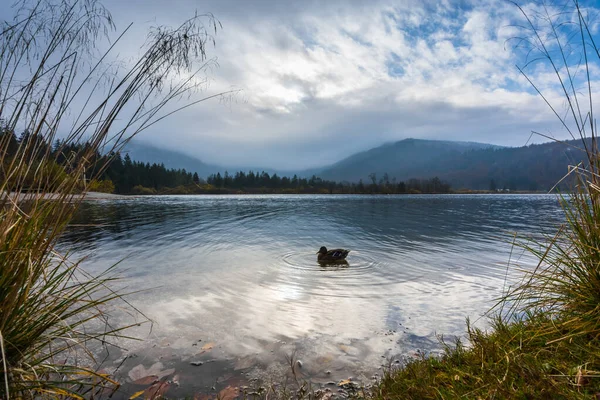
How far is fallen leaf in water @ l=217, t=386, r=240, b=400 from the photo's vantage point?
337 cm

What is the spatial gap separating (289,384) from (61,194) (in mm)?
3413

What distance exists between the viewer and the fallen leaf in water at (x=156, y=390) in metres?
3.34

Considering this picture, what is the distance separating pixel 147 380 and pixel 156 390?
311 millimetres

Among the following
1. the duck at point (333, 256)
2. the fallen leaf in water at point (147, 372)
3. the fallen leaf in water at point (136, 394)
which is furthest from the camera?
the duck at point (333, 256)

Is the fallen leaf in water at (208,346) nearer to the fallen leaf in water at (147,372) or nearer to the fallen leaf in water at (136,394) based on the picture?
the fallen leaf in water at (147,372)

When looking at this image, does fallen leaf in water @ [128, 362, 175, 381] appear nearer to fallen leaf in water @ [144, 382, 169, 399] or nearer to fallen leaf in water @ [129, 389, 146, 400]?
fallen leaf in water @ [144, 382, 169, 399]

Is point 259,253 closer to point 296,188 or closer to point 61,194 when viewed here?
point 61,194

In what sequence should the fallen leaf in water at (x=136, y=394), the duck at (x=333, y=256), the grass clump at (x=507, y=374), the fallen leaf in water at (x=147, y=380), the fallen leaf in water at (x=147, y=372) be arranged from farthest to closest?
the duck at (x=333, y=256) → the fallen leaf in water at (x=147, y=372) → the fallen leaf in water at (x=147, y=380) → the fallen leaf in water at (x=136, y=394) → the grass clump at (x=507, y=374)

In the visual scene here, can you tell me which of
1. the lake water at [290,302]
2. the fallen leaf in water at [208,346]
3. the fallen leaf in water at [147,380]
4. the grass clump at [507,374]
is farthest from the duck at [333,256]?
the fallen leaf in water at [147,380]

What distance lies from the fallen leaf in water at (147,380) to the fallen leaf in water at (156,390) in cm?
12

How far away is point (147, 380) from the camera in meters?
3.70

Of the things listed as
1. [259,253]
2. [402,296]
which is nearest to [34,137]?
[402,296]

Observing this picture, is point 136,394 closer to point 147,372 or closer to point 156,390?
point 156,390

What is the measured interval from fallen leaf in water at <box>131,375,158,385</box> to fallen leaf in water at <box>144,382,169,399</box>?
12 centimetres
